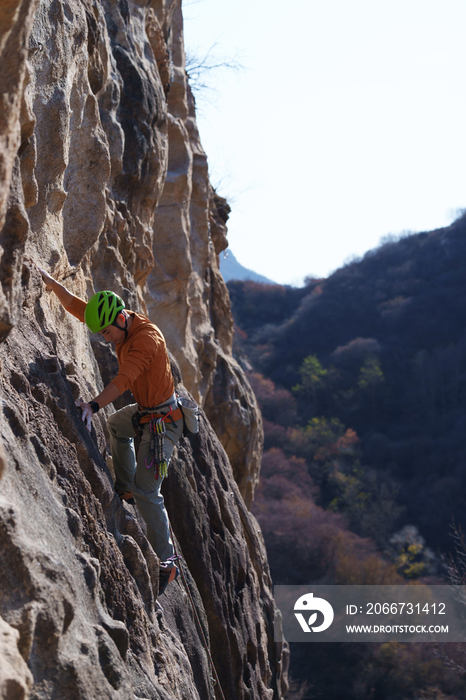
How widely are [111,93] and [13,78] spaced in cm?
428

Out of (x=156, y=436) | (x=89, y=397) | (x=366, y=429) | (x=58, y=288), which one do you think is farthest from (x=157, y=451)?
(x=366, y=429)

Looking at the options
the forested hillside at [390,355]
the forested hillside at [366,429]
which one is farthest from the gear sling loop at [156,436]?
the forested hillside at [390,355]

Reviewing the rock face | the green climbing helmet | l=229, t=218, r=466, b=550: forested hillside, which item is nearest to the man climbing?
the green climbing helmet

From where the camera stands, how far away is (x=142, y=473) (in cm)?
392

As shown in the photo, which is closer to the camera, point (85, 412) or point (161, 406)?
point (85, 412)

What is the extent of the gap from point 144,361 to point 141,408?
0.47 metres

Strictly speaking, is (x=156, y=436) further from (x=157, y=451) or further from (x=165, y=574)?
(x=165, y=574)

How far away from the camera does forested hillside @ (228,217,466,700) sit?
22.7 metres

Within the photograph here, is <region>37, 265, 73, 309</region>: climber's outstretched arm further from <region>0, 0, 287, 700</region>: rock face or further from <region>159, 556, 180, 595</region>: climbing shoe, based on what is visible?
<region>159, 556, 180, 595</region>: climbing shoe

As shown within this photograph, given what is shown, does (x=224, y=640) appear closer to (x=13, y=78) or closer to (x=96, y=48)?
(x=13, y=78)

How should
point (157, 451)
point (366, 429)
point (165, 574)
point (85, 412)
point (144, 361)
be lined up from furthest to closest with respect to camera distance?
point (366, 429) → point (165, 574) → point (157, 451) → point (144, 361) → point (85, 412)

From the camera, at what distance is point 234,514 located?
6.75 meters

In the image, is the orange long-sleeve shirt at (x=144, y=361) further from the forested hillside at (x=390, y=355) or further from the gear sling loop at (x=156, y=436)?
the forested hillside at (x=390, y=355)

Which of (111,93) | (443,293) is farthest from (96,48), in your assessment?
(443,293)
